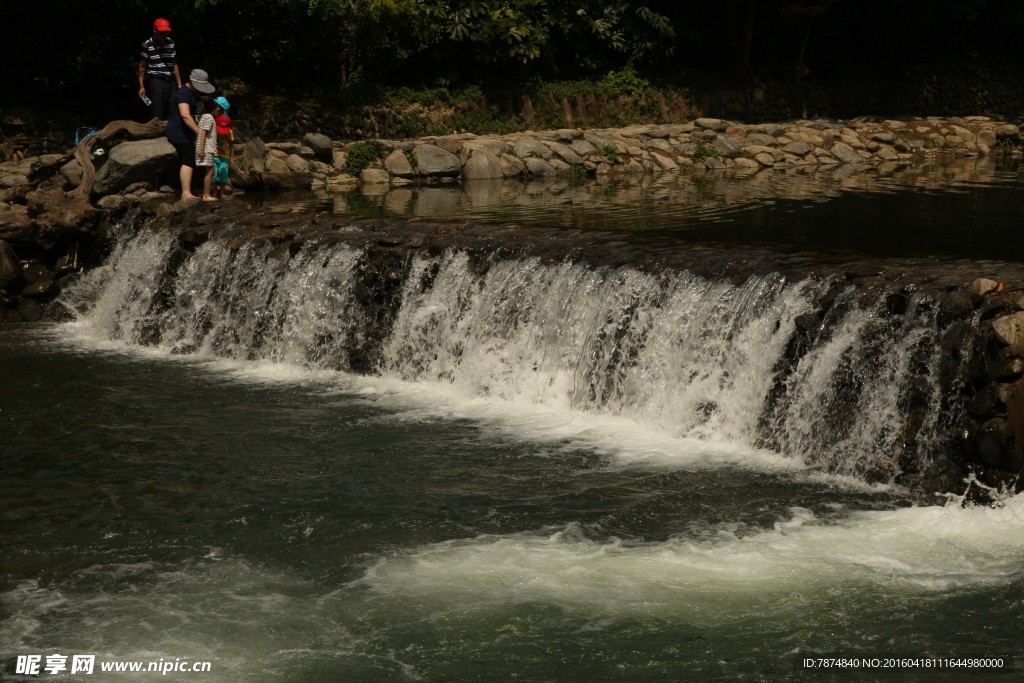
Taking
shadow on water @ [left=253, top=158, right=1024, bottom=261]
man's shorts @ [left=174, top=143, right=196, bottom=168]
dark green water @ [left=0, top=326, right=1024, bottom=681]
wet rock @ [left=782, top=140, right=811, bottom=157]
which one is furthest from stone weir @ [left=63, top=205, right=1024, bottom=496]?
wet rock @ [left=782, top=140, right=811, bottom=157]

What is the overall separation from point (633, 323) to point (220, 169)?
9.46 metres

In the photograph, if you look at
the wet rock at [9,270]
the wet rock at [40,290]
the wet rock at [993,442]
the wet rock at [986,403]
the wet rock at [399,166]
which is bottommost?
the wet rock at [40,290]

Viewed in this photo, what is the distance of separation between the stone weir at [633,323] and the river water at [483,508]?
5 centimetres

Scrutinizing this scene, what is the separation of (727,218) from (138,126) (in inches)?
378

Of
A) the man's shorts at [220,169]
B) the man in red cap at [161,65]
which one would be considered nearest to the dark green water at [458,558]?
the man's shorts at [220,169]

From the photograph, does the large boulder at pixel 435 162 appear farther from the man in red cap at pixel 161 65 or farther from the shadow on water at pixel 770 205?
the man in red cap at pixel 161 65

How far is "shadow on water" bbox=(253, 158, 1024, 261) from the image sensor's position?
13508 mm

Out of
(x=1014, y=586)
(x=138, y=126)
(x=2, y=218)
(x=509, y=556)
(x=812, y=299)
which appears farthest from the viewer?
(x=138, y=126)

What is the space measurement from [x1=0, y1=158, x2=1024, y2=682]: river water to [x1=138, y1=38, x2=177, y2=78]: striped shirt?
5737 millimetres

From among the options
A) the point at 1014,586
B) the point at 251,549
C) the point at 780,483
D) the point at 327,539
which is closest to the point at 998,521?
the point at 1014,586

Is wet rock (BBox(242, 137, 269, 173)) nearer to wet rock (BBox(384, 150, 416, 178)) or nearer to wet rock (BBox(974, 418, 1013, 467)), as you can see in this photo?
wet rock (BBox(384, 150, 416, 178))

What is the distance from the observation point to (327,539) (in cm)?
769

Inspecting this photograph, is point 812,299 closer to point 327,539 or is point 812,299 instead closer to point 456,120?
point 327,539

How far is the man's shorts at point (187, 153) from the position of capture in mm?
16188
